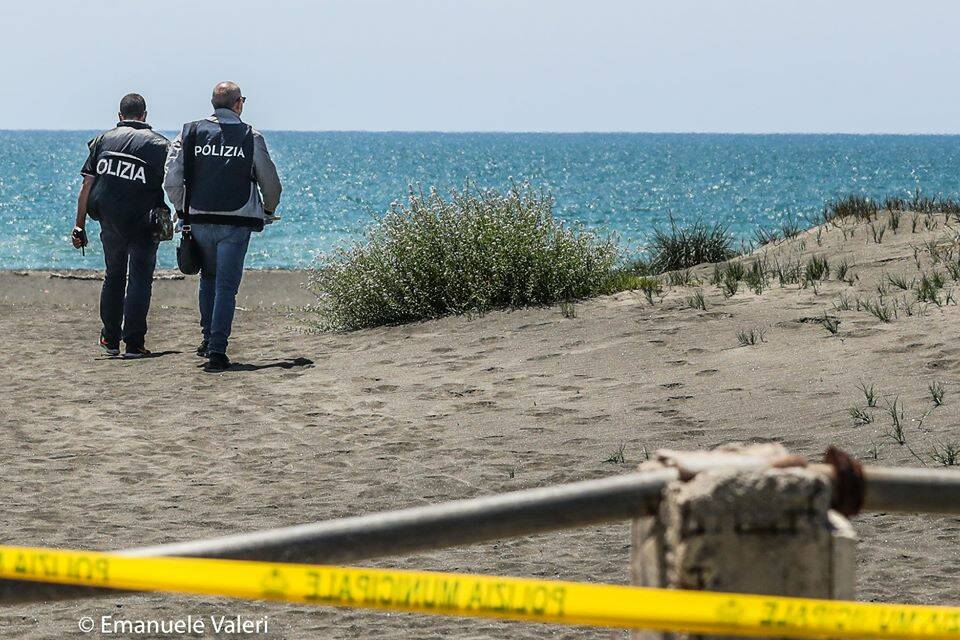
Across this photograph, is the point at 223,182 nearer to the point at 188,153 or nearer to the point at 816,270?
the point at 188,153

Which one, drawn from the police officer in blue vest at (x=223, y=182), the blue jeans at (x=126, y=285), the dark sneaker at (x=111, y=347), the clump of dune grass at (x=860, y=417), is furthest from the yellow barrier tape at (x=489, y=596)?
the dark sneaker at (x=111, y=347)

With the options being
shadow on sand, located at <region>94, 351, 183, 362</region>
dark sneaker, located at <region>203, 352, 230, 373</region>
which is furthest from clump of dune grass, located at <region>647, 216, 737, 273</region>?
dark sneaker, located at <region>203, 352, 230, 373</region>

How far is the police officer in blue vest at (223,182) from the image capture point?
896cm

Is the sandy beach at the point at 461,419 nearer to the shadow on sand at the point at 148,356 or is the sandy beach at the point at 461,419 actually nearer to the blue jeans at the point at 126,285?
the shadow on sand at the point at 148,356

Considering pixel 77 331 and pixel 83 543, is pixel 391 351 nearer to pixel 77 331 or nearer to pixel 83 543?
pixel 77 331

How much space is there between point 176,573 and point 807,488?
1.03 meters

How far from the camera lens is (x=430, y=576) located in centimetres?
214

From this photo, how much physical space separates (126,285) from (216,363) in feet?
3.78

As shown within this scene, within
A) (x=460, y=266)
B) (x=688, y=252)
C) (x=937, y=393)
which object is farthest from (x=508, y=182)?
(x=937, y=393)

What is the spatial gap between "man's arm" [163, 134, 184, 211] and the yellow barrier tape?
278 inches

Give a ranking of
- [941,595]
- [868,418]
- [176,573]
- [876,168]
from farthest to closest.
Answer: [876,168], [868,418], [941,595], [176,573]

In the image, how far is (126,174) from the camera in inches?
371

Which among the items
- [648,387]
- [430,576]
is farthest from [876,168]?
[430,576]

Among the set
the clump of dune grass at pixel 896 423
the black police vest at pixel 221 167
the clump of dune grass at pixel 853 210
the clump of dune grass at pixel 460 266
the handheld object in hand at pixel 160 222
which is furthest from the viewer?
the clump of dune grass at pixel 853 210
